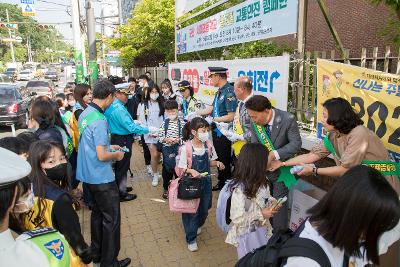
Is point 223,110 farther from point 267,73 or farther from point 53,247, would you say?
point 53,247

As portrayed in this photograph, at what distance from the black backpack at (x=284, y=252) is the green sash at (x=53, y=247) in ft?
2.81

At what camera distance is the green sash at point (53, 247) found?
1.24 m

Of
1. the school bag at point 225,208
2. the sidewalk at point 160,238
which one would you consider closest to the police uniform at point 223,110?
the sidewalk at point 160,238

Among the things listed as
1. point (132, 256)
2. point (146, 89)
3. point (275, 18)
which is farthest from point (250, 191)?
point (146, 89)

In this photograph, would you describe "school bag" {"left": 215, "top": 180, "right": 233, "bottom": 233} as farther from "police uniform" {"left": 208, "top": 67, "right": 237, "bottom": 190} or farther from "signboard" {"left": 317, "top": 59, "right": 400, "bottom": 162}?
"police uniform" {"left": 208, "top": 67, "right": 237, "bottom": 190}

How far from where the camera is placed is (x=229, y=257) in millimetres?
3842

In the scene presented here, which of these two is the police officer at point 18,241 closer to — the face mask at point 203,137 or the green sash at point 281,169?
the green sash at point 281,169

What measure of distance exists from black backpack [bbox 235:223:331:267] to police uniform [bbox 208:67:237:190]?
345cm

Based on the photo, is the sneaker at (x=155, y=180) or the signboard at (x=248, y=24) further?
the sneaker at (x=155, y=180)

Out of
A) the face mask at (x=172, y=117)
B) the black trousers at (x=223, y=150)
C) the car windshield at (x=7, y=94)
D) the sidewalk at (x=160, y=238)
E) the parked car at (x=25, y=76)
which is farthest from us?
the parked car at (x=25, y=76)

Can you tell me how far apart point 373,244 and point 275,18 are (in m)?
3.55

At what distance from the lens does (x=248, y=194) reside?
2.61 meters

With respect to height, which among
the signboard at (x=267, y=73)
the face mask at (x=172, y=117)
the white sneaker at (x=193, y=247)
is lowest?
the white sneaker at (x=193, y=247)

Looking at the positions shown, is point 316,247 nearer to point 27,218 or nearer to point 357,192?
point 357,192
